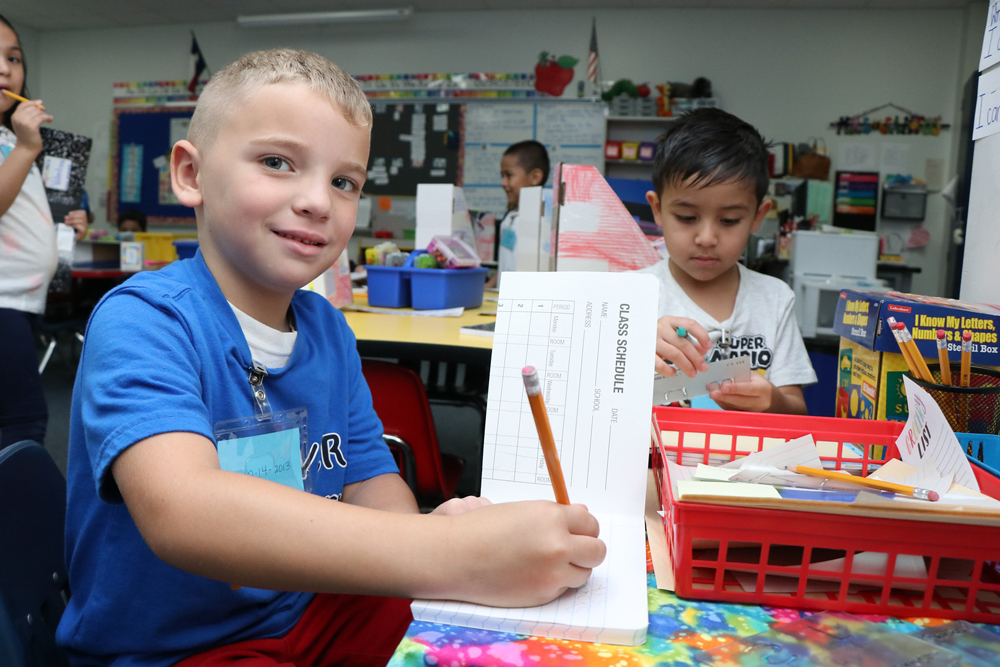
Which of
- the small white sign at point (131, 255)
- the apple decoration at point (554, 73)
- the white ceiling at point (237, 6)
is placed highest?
the white ceiling at point (237, 6)

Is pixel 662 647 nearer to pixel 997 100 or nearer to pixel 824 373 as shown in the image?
pixel 997 100

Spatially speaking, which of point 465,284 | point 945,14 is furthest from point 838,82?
point 465,284

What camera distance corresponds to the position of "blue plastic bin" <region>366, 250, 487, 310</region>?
197cm

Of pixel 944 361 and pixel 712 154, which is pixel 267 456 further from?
pixel 712 154

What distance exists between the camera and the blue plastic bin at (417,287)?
1.97 meters

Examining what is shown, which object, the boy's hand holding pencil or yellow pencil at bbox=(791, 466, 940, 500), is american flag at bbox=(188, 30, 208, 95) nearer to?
the boy's hand holding pencil

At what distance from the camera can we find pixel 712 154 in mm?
1260

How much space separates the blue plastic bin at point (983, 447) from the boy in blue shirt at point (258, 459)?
1.38ft

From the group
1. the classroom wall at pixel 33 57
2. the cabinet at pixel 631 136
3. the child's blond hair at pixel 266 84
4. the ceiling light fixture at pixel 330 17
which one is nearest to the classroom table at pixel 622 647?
the child's blond hair at pixel 266 84

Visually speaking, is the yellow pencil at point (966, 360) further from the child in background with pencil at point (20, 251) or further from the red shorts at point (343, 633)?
the child in background with pencil at point (20, 251)

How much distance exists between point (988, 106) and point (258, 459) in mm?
1063

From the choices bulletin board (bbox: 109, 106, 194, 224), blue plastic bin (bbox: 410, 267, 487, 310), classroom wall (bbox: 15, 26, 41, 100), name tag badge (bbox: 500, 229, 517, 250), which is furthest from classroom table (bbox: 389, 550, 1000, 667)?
classroom wall (bbox: 15, 26, 41, 100)

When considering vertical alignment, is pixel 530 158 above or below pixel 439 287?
above

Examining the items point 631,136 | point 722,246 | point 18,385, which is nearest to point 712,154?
point 722,246
